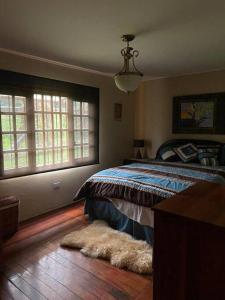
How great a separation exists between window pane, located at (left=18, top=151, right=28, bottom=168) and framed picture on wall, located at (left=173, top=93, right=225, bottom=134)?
2.84 m

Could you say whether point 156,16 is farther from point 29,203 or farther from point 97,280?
point 29,203

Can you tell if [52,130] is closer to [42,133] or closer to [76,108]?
[42,133]

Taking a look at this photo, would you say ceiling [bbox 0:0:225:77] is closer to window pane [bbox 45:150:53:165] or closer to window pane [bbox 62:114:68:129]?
window pane [bbox 62:114:68:129]

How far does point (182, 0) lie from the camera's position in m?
1.74

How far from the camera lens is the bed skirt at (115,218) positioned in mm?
2604

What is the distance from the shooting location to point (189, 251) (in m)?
1.02

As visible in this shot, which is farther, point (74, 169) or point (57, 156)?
point (74, 169)

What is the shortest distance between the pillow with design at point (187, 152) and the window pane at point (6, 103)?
2.79 meters

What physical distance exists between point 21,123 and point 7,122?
20cm

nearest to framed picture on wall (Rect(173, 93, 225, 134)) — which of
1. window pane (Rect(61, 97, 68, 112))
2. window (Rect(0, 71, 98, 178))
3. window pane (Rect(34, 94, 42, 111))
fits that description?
window (Rect(0, 71, 98, 178))

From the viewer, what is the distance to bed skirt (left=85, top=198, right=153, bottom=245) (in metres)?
2.60

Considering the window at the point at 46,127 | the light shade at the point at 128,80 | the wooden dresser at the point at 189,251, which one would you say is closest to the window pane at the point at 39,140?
the window at the point at 46,127

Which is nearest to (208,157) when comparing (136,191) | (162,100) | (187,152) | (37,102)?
(187,152)

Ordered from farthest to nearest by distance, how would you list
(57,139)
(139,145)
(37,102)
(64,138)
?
(139,145) < (64,138) < (57,139) < (37,102)
